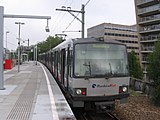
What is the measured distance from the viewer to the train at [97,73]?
9164mm

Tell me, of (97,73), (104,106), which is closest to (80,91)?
(97,73)

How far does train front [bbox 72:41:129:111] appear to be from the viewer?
9.16 meters

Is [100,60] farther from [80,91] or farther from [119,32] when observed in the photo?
[119,32]

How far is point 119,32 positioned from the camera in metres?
90.9

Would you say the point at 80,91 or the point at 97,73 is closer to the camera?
the point at 80,91

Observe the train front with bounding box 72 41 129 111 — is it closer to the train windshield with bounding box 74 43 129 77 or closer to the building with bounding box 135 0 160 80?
the train windshield with bounding box 74 43 129 77

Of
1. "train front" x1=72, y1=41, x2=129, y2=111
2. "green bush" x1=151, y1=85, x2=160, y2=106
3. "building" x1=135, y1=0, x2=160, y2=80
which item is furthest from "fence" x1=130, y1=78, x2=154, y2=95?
"building" x1=135, y1=0, x2=160, y2=80

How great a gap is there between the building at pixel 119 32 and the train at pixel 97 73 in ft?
239

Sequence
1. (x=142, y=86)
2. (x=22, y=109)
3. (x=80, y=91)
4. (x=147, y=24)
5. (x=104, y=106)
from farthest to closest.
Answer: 1. (x=147, y=24)
2. (x=142, y=86)
3. (x=104, y=106)
4. (x=80, y=91)
5. (x=22, y=109)

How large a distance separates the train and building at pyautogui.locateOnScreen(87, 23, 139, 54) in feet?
239

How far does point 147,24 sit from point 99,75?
170 feet

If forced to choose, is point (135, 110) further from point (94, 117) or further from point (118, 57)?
point (118, 57)

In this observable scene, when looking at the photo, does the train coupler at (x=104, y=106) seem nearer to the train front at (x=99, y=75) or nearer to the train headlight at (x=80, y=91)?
the train front at (x=99, y=75)

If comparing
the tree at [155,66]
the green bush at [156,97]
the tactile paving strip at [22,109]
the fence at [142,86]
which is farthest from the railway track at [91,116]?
the fence at [142,86]
